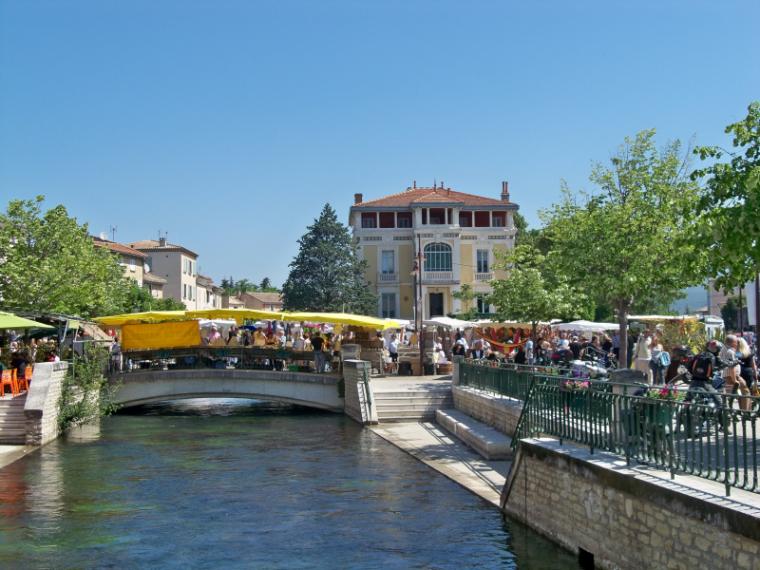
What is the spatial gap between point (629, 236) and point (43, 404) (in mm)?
16233

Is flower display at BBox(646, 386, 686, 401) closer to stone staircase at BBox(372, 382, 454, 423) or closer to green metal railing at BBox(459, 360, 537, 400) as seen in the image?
green metal railing at BBox(459, 360, 537, 400)

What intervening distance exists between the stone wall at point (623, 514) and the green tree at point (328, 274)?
1950 inches

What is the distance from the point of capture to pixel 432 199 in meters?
64.6

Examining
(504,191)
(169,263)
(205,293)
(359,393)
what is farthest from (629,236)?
(205,293)

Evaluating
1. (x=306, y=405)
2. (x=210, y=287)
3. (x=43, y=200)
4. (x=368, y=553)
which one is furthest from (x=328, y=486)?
(x=210, y=287)

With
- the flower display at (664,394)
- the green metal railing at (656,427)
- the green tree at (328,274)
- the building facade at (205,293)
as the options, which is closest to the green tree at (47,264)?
the green tree at (328,274)

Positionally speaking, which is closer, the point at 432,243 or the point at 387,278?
the point at 432,243

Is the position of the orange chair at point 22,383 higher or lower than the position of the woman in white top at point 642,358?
lower

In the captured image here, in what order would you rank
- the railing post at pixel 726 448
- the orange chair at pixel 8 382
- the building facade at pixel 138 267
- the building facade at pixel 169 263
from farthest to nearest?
the building facade at pixel 169 263 < the building facade at pixel 138 267 < the orange chair at pixel 8 382 < the railing post at pixel 726 448

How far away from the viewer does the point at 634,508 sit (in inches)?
369

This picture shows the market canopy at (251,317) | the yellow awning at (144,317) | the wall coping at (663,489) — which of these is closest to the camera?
the wall coping at (663,489)

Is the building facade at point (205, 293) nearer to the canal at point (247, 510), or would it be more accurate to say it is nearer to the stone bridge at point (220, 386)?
the stone bridge at point (220, 386)

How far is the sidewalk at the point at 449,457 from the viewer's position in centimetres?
1639

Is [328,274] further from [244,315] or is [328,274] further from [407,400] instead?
[407,400]
